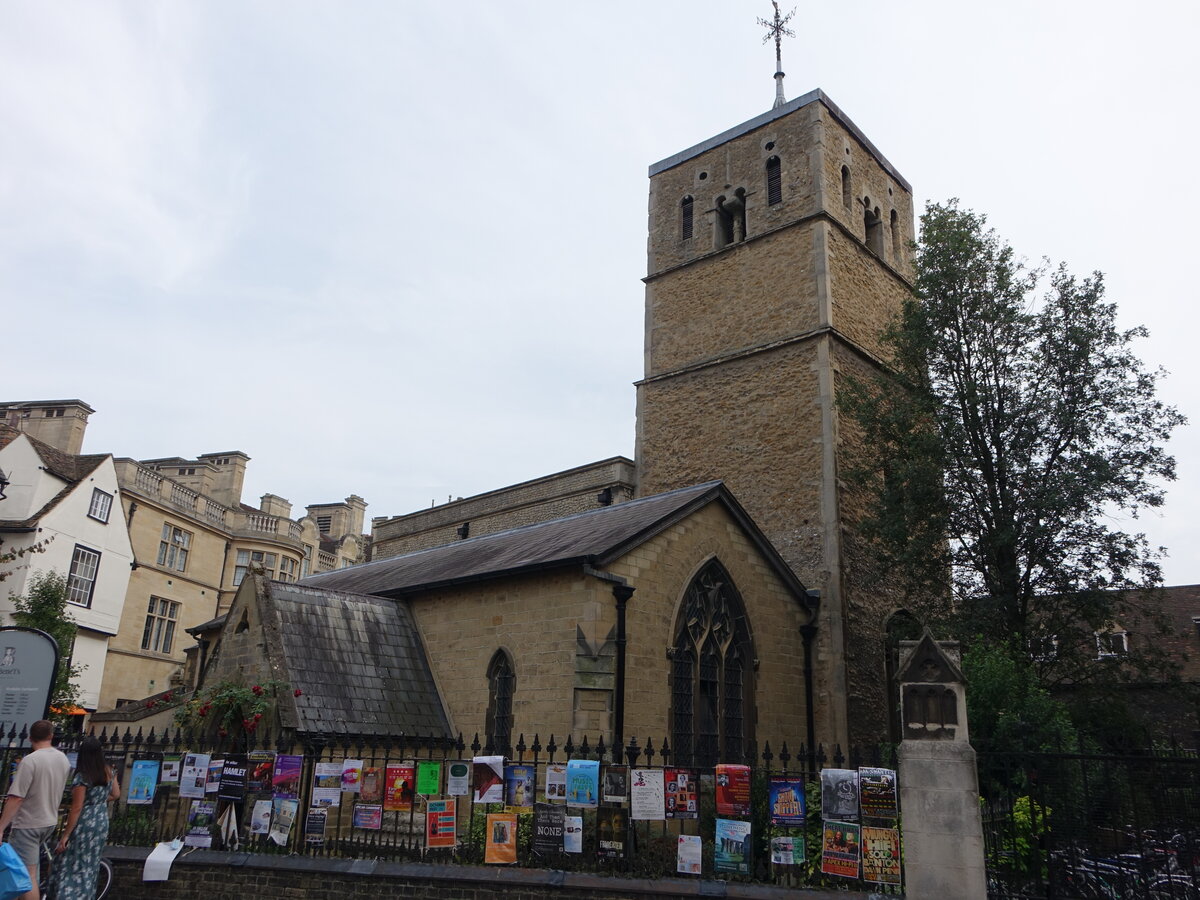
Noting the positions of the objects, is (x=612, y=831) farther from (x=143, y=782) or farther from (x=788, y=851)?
(x=143, y=782)

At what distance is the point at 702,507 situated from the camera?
15.4 m

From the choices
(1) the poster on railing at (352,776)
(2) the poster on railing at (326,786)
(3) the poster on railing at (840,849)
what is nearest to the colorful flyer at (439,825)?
(1) the poster on railing at (352,776)

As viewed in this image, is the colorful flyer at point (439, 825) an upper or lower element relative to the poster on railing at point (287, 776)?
lower

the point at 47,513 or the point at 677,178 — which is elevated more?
the point at 677,178

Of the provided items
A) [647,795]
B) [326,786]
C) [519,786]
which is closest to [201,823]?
[326,786]

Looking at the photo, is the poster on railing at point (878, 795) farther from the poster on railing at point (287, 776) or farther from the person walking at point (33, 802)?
the person walking at point (33, 802)

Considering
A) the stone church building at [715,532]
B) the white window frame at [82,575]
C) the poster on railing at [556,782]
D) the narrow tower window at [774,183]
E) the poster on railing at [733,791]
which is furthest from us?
the white window frame at [82,575]

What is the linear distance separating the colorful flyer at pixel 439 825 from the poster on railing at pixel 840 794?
3902mm

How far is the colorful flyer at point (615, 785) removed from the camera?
29.7ft

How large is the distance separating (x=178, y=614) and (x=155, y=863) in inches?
1051

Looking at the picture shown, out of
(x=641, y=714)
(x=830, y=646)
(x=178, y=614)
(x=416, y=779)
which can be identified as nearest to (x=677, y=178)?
(x=830, y=646)

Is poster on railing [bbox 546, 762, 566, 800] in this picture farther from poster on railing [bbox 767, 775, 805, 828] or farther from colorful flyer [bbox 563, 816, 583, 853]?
poster on railing [bbox 767, 775, 805, 828]

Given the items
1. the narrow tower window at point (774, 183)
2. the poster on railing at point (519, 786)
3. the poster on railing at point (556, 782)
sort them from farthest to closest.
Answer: the narrow tower window at point (774, 183) < the poster on railing at point (519, 786) < the poster on railing at point (556, 782)

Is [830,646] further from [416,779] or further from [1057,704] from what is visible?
[416,779]
